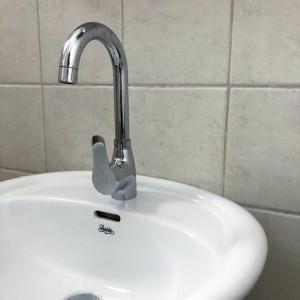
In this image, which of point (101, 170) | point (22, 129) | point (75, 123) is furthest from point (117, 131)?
point (22, 129)

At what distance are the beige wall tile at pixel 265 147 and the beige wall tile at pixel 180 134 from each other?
3 centimetres

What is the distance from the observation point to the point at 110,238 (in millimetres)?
496

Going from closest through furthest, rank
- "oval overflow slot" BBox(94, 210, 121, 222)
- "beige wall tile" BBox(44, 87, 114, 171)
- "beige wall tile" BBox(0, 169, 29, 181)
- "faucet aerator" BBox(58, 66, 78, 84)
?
1. "faucet aerator" BBox(58, 66, 78, 84)
2. "oval overflow slot" BBox(94, 210, 121, 222)
3. "beige wall tile" BBox(44, 87, 114, 171)
4. "beige wall tile" BBox(0, 169, 29, 181)

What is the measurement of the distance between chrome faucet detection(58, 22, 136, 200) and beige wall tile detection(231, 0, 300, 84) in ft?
0.59

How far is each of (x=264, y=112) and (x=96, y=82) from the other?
1.02ft

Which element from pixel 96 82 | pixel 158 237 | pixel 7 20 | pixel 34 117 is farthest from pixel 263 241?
pixel 7 20

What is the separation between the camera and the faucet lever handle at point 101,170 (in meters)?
0.45

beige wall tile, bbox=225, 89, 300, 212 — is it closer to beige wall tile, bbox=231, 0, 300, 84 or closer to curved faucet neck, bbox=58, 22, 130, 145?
beige wall tile, bbox=231, 0, 300, 84

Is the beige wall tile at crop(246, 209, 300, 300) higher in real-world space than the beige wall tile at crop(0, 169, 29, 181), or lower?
lower

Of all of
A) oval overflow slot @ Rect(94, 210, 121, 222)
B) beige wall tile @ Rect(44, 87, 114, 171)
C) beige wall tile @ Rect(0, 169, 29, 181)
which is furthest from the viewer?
beige wall tile @ Rect(0, 169, 29, 181)

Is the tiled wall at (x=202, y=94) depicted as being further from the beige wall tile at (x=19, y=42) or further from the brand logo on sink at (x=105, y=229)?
the brand logo on sink at (x=105, y=229)

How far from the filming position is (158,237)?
0.46 meters

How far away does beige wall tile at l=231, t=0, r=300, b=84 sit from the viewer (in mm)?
461

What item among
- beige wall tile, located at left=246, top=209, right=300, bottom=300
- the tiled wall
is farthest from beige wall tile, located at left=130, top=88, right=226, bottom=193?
beige wall tile, located at left=246, top=209, right=300, bottom=300
